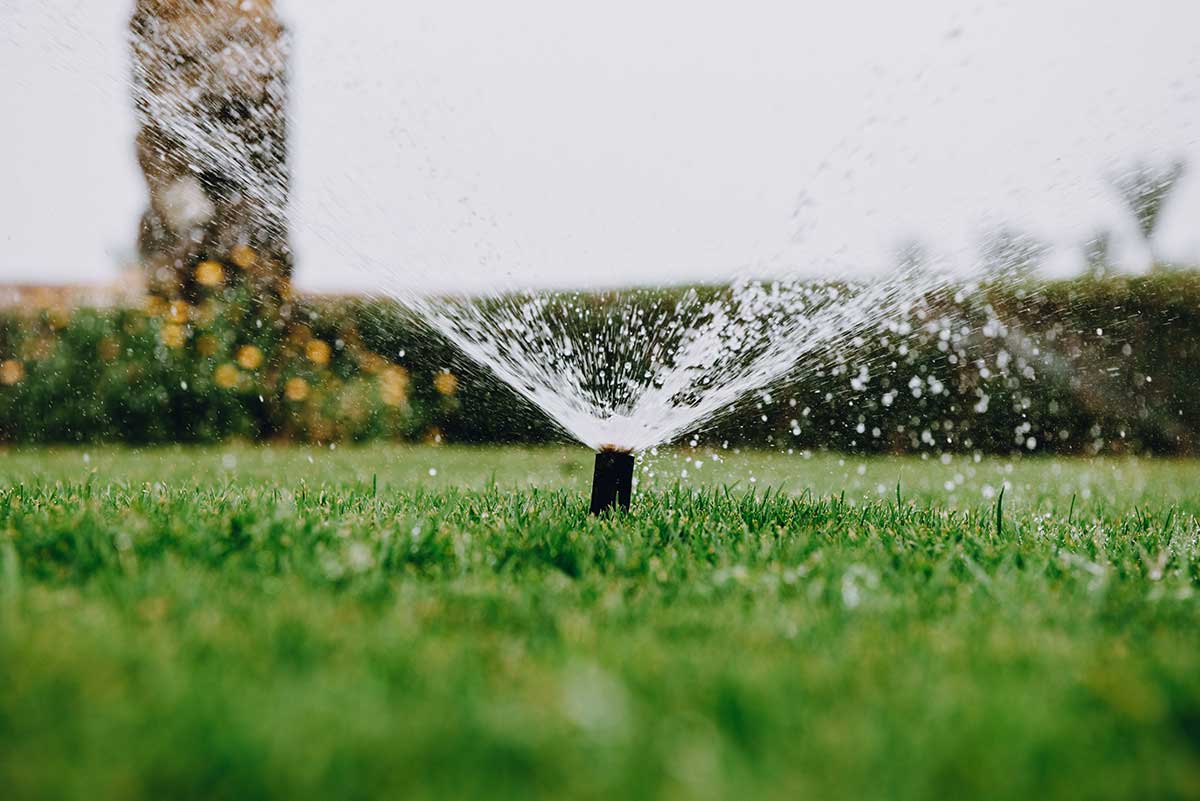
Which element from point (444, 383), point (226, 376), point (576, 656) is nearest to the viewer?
point (576, 656)

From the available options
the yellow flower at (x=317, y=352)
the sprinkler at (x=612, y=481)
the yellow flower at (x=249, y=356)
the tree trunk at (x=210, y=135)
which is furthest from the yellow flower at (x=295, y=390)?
the sprinkler at (x=612, y=481)

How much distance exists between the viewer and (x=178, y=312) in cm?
738

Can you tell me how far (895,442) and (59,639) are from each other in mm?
7709

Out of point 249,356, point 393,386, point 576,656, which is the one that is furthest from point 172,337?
point 576,656

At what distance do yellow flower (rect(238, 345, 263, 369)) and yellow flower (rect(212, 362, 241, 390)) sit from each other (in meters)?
0.09

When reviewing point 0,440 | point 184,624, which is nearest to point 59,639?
point 184,624

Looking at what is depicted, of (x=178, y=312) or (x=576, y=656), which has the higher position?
(x=178, y=312)

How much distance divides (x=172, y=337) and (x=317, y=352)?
1.13m

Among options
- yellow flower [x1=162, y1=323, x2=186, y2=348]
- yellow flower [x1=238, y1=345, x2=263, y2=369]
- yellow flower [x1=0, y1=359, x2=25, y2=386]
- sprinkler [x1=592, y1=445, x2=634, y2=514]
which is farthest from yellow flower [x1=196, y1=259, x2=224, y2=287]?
sprinkler [x1=592, y1=445, x2=634, y2=514]

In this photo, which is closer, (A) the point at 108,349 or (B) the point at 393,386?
(A) the point at 108,349

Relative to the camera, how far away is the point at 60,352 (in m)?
7.20

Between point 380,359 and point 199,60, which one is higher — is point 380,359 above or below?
below

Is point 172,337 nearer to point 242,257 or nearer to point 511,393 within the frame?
point 242,257

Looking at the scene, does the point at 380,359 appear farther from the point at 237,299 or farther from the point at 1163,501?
the point at 1163,501
